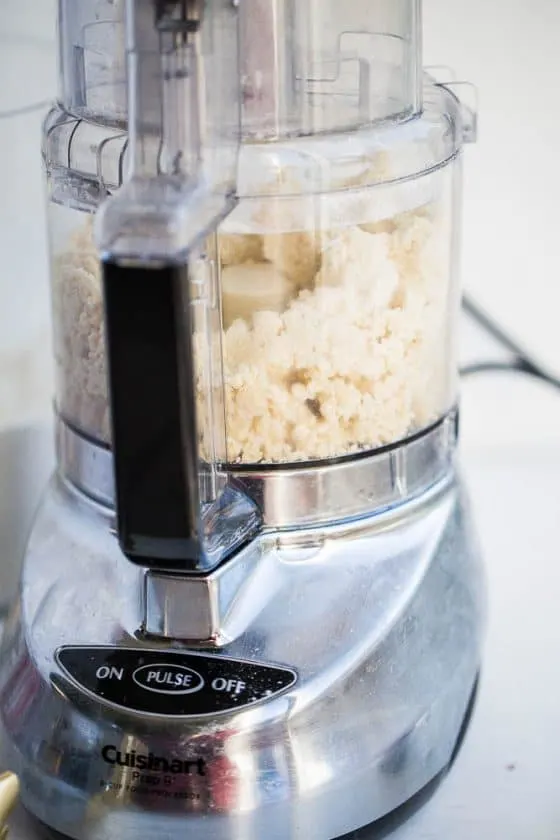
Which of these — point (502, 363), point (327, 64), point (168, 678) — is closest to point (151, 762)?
point (168, 678)

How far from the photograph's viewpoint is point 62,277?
1.70 ft

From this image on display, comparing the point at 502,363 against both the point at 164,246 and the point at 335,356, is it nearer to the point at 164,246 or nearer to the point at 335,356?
the point at 335,356

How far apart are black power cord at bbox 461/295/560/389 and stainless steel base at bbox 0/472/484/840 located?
273 millimetres

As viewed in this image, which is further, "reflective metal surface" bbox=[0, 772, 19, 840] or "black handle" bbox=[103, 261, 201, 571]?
"reflective metal surface" bbox=[0, 772, 19, 840]

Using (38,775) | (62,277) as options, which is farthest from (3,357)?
(38,775)

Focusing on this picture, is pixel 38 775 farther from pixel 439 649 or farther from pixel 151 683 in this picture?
pixel 439 649

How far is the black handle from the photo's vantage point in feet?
1.14

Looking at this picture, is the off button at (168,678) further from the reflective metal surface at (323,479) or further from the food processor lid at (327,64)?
the food processor lid at (327,64)

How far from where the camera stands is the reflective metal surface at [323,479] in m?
0.48

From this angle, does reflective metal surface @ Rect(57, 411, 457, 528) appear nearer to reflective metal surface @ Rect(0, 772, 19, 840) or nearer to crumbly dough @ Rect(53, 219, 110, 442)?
crumbly dough @ Rect(53, 219, 110, 442)

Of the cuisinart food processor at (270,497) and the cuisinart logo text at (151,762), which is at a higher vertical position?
the cuisinart food processor at (270,497)

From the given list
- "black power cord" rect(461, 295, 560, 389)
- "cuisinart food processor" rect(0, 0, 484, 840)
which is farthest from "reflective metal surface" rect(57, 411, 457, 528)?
"black power cord" rect(461, 295, 560, 389)

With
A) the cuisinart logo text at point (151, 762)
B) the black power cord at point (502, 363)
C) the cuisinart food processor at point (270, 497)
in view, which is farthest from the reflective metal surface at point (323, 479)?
the black power cord at point (502, 363)

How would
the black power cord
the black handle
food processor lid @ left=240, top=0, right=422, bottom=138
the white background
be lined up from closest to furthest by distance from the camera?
the black handle → food processor lid @ left=240, top=0, right=422, bottom=138 → the white background → the black power cord
